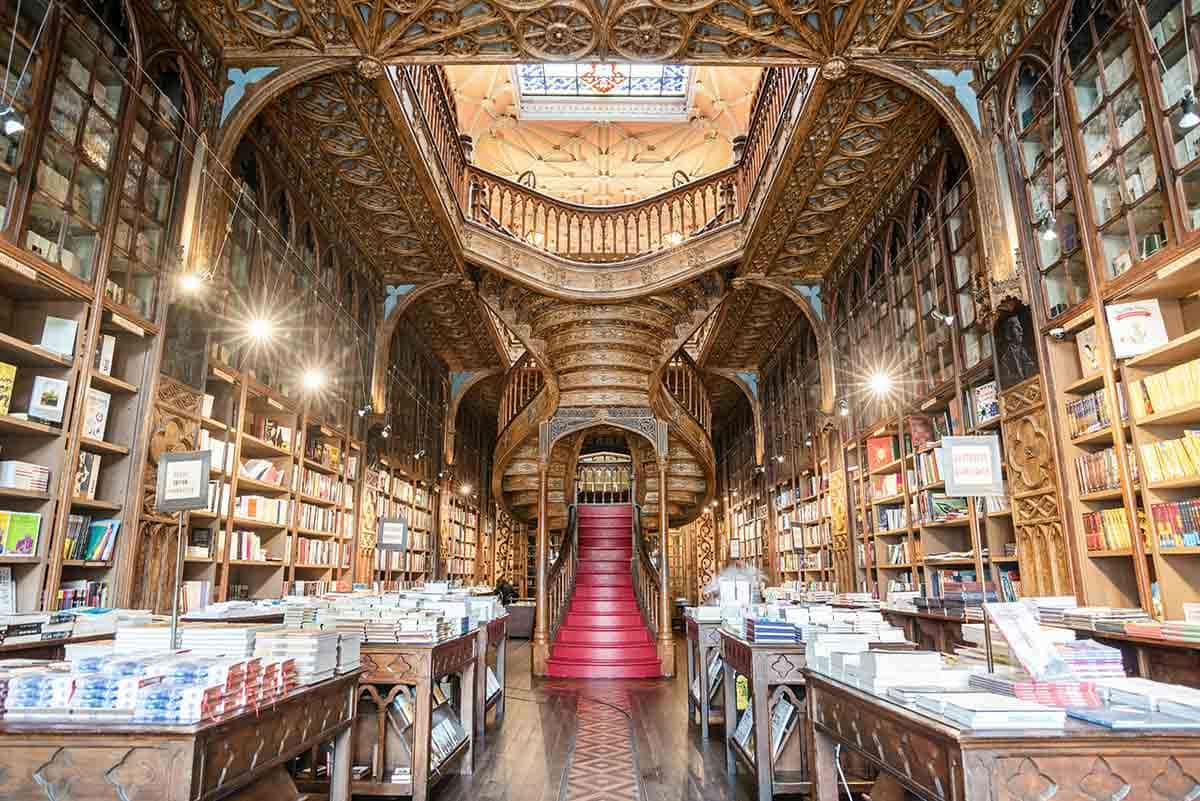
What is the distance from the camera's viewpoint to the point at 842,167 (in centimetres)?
628

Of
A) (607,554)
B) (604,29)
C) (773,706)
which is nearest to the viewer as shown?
(773,706)

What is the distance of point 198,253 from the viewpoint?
466 centimetres

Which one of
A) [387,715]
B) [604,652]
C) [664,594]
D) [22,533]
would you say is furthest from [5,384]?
[664,594]

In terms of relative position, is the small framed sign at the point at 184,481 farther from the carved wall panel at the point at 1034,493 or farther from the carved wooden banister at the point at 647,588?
the carved wooden banister at the point at 647,588

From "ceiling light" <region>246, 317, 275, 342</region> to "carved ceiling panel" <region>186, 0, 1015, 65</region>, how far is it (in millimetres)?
1826

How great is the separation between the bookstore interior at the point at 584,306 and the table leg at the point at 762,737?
1.0 inches

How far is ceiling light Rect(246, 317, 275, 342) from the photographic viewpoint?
557 centimetres

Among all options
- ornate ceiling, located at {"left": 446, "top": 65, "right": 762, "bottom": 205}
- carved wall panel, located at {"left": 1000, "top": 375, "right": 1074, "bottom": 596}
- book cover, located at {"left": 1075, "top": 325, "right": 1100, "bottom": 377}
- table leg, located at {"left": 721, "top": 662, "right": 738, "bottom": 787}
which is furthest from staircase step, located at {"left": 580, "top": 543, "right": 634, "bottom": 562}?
book cover, located at {"left": 1075, "top": 325, "right": 1100, "bottom": 377}

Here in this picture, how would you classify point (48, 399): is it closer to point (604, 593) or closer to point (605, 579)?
point (604, 593)

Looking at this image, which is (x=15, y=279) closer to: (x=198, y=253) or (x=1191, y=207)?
(x=198, y=253)

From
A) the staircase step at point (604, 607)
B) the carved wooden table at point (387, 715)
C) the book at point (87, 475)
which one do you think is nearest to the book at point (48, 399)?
the book at point (87, 475)

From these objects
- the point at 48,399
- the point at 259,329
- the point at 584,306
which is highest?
the point at 584,306

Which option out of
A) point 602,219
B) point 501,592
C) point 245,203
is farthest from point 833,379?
point 501,592

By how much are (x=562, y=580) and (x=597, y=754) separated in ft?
16.8
